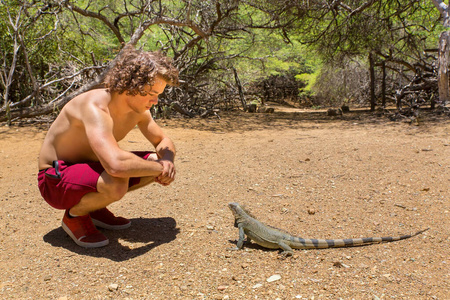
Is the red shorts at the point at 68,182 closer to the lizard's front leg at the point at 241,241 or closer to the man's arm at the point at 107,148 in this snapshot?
the man's arm at the point at 107,148

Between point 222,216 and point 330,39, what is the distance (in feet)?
31.7

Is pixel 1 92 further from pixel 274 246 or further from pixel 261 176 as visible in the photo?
pixel 274 246

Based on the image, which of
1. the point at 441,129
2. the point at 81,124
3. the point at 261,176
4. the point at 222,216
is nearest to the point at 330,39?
the point at 441,129

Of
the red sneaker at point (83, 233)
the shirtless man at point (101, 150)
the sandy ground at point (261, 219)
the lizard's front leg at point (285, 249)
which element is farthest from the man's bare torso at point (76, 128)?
the lizard's front leg at point (285, 249)

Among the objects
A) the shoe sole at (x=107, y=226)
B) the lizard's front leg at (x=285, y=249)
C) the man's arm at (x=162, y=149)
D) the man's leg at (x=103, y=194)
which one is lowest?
the lizard's front leg at (x=285, y=249)

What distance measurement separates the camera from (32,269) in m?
2.62

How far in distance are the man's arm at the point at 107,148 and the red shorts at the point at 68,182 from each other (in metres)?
0.27

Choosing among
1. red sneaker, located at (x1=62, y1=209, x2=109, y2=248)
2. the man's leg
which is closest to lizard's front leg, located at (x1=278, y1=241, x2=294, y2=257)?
the man's leg

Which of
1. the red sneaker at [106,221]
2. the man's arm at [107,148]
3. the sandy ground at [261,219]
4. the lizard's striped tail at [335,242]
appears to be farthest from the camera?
the red sneaker at [106,221]

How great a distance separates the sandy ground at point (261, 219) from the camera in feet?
7.63

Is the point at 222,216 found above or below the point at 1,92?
below

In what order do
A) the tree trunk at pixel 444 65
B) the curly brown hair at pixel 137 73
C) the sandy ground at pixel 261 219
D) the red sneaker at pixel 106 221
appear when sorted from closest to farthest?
the sandy ground at pixel 261 219
the curly brown hair at pixel 137 73
the red sneaker at pixel 106 221
the tree trunk at pixel 444 65

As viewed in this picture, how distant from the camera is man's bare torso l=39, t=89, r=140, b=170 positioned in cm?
267

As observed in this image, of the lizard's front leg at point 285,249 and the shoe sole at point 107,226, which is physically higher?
the shoe sole at point 107,226
